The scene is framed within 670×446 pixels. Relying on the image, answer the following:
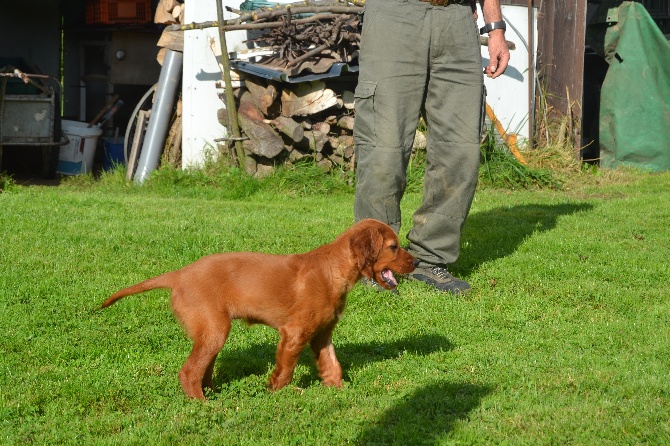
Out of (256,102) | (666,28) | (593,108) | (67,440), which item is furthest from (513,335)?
(666,28)

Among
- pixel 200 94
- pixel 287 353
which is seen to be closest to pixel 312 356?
pixel 287 353

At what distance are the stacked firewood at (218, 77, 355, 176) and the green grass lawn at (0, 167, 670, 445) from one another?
1798 millimetres

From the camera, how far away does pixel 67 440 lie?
3.68 m

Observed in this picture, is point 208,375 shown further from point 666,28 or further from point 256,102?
point 666,28

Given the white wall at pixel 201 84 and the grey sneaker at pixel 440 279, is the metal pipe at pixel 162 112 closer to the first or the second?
the white wall at pixel 201 84

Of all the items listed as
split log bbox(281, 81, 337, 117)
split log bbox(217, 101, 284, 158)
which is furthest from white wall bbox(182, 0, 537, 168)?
split log bbox(281, 81, 337, 117)

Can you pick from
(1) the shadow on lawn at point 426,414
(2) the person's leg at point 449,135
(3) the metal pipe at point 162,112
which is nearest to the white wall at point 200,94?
(3) the metal pipe at point 162,112

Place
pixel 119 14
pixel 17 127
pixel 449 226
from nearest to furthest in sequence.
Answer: pixel 449 226 → pixel 17 127 → pixel 119 14

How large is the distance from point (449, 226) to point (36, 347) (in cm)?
283

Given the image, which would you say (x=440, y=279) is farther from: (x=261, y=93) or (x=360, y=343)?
(x=261, y=93)

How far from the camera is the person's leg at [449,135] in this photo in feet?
19.5

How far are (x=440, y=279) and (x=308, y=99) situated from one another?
179 inches

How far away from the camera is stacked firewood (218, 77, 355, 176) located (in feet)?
33.3

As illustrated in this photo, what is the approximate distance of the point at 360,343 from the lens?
5.09 metres
